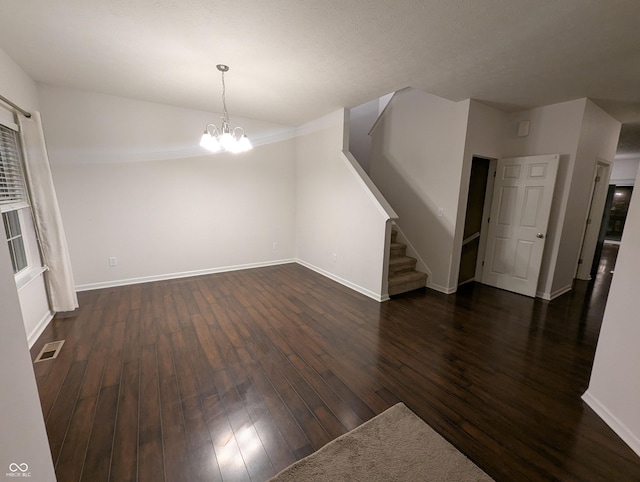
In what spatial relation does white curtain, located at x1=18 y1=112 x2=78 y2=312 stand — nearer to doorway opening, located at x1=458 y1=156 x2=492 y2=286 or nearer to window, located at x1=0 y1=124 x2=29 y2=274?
window, located at x1=0 y1=124 x2=29 y2=274

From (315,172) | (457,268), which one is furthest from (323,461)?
(315,172)

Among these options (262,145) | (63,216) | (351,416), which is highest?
(262,145)

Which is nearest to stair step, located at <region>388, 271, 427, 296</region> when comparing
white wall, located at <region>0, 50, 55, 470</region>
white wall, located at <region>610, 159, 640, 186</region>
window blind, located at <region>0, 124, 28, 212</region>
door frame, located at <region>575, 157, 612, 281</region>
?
door frame, located at <region>575, 157, 612, 281</region>

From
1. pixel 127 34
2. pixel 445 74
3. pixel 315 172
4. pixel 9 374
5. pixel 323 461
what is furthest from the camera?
pixel 315 172

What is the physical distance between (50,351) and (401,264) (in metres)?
4.07

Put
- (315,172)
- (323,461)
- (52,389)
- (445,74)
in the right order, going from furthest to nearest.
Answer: (315,172), (445,74), (52,389), (323,461)

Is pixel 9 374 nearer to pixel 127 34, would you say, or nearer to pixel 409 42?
pixel 127 34

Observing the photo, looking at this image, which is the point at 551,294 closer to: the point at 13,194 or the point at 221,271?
the point at 221,271

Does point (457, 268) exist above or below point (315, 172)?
below

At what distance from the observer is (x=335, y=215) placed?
4.38 meters

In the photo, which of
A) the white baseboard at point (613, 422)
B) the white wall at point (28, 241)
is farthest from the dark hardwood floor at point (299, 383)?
the white wall at point (28, 241)

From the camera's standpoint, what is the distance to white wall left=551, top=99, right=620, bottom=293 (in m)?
3.57

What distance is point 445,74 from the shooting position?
278cm

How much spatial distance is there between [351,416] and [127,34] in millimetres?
3350
